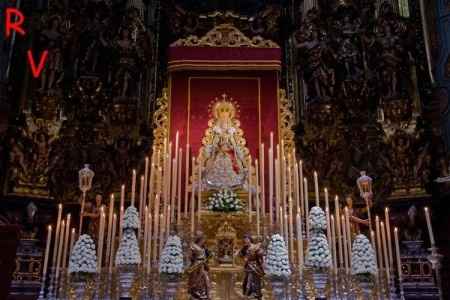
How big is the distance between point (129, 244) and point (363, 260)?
3266 millimetres

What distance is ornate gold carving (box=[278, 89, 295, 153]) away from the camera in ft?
40.4

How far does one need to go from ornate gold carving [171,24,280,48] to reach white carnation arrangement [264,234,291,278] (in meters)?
6.55

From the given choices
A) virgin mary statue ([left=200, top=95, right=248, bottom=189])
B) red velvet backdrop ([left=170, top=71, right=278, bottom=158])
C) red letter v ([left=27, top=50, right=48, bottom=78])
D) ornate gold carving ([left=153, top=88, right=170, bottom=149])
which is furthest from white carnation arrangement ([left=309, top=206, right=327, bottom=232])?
red letter v ([left=27, top=50, right=48, bottom=78])

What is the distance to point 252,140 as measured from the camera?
12406 mm

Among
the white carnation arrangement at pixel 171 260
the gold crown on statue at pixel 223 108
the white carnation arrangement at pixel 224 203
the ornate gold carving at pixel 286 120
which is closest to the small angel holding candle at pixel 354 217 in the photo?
the ornate gold carving at pixel 286 120

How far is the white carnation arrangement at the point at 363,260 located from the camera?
755cm

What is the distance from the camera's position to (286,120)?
1262 cm

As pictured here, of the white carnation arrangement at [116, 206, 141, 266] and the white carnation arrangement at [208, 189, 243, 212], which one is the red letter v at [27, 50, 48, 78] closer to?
the white carnation arrangement at [208, 189, 243, 212]

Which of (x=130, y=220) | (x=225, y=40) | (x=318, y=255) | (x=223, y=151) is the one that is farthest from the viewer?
(x=225, y=40)

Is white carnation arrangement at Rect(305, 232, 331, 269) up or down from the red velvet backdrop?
down

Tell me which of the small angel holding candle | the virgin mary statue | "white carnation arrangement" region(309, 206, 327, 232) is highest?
the virgin mary statue

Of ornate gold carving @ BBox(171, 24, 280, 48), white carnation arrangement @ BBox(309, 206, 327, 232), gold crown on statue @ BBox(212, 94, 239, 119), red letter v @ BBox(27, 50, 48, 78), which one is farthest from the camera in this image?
ornate gold carving @ BBox(171, 24, 280, 48)

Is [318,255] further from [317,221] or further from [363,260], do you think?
[363,260]

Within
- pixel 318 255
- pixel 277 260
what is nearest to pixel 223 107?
pixel 277 260
